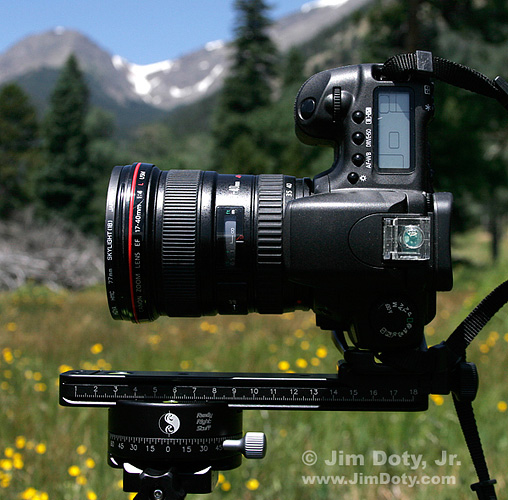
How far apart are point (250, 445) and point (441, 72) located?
1296 mm

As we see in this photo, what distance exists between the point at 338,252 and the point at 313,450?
1.91 m

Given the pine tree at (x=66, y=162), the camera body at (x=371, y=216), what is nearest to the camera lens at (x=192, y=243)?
the camera body at (x=371, y=216)

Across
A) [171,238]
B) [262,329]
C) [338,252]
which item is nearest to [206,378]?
[171,238]

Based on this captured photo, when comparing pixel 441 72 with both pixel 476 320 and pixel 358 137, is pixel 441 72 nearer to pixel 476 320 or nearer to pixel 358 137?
pixel 358 137

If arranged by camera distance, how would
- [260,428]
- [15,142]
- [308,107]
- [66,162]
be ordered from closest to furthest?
[308,107] < [260,428] < [66,162] < [15,142]

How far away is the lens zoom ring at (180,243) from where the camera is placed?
5.94 ft

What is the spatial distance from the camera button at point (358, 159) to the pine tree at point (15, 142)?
3524 centimetres

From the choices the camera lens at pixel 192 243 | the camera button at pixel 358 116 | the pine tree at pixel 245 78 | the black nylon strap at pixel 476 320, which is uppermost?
the pine tree at pixel 245 78

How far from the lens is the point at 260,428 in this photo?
3.42m

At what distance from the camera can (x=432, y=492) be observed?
2.83 metres

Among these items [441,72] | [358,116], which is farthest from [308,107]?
[441,72]

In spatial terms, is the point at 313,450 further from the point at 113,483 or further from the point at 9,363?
the point at 9,363

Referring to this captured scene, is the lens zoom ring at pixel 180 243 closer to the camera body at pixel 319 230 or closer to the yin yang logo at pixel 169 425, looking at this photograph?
the camera body at pixel 319 230

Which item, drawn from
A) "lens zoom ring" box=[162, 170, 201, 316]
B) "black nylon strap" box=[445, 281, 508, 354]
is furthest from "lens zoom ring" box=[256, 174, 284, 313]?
"black nylon strap" box=[445, 281, 508, 354]
